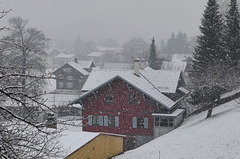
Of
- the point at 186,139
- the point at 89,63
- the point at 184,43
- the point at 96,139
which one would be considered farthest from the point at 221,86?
the point at 184,43

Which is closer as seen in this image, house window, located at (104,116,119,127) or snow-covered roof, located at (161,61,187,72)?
house window, located at (104,116,119,127)

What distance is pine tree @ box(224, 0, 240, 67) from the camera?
37156mm

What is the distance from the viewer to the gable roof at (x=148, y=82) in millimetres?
32400

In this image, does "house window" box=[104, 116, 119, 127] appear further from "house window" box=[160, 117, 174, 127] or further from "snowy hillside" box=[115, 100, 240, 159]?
"snowy hillside" box=[115, 100, 240, 159]

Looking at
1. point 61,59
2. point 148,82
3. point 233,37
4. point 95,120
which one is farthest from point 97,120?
point 61,59

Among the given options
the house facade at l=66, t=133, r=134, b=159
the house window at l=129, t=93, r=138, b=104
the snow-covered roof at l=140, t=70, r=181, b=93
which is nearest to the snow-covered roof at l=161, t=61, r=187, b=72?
the snow-covered roof at l=140, t=70, r=181, b=93

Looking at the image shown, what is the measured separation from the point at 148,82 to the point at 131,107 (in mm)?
4567

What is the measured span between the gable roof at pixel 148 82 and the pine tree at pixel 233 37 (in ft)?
21.3

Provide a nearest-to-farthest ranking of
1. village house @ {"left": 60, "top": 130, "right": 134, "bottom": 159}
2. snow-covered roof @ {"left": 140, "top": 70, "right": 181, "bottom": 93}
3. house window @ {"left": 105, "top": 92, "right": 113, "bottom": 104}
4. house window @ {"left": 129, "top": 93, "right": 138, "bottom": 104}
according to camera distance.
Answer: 1. village house @ {"left": 60, "top": 130, "right": 134, "bottom": 159}
2. house window @ {"left": 129, "top": 93, "right": 138, "bottom": 104}
3. house window @ {"left": 105, "top": 92, "right": 113, "bottom": 104}
4. snow-covered roof @ {"left": 140, "top": 70, "right": 181, "bottom": 93}

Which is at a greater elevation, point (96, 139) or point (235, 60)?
point (235, 60)

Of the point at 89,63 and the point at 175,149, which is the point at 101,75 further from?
the point at 89,63

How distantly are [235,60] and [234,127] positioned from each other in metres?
17.4

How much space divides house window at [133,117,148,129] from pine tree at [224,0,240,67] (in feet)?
41.6

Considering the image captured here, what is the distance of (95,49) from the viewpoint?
193 m
